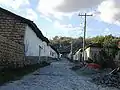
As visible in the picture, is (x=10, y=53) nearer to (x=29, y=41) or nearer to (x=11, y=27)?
(x=11, y=27)

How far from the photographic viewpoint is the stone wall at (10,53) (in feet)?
49.3

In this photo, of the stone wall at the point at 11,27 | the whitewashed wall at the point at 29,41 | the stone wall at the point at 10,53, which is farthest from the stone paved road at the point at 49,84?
the whitewashed wall at the point at 29,41

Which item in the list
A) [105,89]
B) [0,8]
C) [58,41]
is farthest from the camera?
[58,41]

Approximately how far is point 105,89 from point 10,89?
14.8 ft

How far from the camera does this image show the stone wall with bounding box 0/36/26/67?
15.0 metres

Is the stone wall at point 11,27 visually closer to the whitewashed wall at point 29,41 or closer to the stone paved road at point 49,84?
the whitewashed wall at point 29,41

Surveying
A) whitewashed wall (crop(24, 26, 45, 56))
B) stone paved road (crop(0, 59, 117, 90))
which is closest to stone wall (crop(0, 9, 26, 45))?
whitewashed wall (crop(24, 26, 45, 56))

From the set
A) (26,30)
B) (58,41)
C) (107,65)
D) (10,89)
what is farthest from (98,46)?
(58,41)

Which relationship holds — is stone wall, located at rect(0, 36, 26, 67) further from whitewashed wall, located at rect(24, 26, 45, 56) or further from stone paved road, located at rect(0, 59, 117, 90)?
whitewashed wall, located at rect(24, 26, 45, 56)

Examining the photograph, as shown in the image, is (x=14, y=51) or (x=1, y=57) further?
(x=14, y=51)

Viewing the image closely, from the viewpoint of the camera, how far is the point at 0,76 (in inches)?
519

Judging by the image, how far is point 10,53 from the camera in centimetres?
1722

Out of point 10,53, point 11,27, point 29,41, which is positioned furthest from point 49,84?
point 29,41

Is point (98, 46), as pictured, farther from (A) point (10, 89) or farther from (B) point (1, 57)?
(A) point (10, 89)
